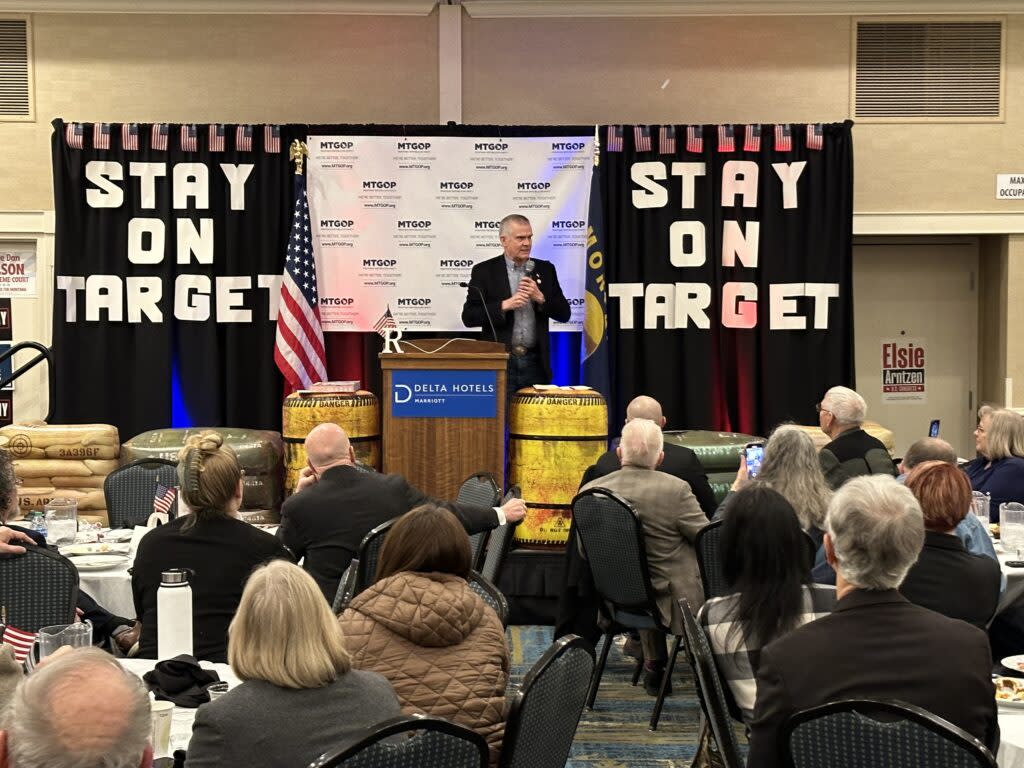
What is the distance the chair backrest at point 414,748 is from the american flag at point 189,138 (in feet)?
23.9

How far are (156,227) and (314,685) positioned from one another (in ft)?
23.1

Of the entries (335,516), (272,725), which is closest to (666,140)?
(335,516)

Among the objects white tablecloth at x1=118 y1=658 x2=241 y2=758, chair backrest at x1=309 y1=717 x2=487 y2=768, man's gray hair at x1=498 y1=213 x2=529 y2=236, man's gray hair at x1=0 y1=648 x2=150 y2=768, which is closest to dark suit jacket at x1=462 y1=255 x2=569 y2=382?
man's gray hair at x1=498 y1=213 x2=529 y2=236

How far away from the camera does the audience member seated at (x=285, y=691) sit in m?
2.22

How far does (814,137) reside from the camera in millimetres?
8812

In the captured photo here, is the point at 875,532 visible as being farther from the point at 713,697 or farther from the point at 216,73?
the point at 216,73

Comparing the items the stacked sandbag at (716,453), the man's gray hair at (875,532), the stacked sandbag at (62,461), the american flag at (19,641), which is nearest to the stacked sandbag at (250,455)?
the stacked sandbag at (62,461)

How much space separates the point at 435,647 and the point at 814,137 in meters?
6.91

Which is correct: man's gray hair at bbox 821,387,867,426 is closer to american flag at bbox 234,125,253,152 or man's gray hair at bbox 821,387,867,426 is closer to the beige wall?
the beige wall

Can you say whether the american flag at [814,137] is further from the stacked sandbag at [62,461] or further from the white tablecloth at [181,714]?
the white tablecloth at [181,714]

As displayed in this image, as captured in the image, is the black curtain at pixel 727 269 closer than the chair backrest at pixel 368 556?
No

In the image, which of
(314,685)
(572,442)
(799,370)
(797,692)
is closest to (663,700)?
(572,442)

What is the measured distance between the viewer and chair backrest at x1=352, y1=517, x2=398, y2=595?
4.17 metres

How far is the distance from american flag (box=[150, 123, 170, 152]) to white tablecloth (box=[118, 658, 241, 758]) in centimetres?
611
